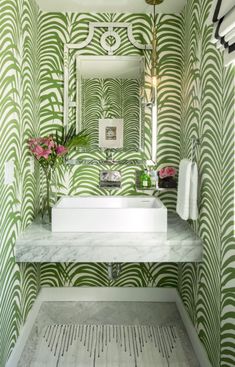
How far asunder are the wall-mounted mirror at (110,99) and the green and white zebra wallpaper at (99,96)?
70 mm

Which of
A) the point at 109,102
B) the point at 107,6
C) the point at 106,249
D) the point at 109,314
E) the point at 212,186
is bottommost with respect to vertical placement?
the point at 109,314

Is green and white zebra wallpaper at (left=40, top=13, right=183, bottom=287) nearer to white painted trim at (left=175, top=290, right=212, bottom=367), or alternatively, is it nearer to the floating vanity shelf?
the floating vanity shelf

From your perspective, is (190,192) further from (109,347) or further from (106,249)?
(109,347)

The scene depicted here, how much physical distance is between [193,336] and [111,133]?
159 centimetres

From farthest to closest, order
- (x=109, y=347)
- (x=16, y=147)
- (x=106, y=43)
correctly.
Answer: (x=106, y=43) → (x=109, y=347) → (x=16, y=147)

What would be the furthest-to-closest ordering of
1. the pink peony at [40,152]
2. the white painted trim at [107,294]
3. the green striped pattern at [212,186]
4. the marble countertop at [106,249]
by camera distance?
1. the white painted trim at [107,294]
2. the pink peony at [40,152]
3. the marble countertop at [106,249]
4. the green striped pattern at [212,186]

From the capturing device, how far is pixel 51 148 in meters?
2.46

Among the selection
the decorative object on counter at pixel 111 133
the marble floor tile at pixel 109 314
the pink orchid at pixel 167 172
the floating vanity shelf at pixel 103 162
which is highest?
the decorative object on counter at pixel 111 133

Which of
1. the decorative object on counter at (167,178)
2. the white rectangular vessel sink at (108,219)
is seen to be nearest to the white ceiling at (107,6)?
the decorative object on counter at (167,178)

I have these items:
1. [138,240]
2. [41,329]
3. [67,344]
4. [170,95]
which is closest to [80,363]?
[67,344]

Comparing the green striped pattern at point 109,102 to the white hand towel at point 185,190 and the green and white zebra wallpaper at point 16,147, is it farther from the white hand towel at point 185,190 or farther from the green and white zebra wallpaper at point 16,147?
the white hand towel at point 185,190

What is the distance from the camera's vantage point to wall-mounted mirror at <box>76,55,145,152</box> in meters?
2.71

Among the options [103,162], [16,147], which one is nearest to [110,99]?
[103,162]

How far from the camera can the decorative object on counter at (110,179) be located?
109 inches
